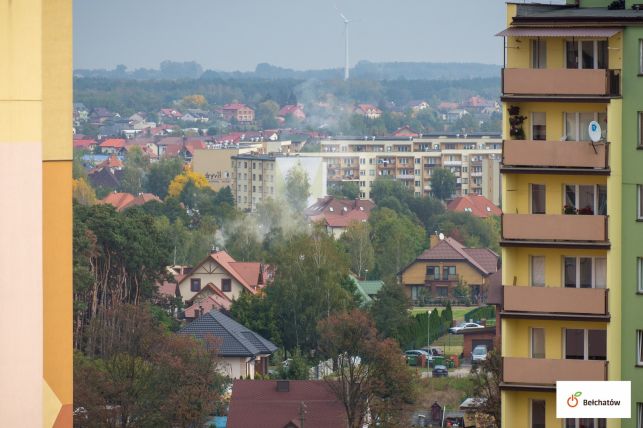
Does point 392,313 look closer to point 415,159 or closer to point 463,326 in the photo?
point 463,326

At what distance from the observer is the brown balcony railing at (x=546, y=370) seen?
15.8 metres

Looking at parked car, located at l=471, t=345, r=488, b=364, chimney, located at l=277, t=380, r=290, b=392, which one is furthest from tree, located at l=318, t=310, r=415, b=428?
parked car, located at l=471, t=345, r=488, b=364

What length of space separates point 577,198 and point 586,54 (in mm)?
1081

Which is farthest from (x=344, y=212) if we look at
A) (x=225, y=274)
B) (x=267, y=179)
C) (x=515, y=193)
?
(x=515, y=193)

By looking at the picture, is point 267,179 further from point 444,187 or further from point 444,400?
point 444,400

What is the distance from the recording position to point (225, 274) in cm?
7044

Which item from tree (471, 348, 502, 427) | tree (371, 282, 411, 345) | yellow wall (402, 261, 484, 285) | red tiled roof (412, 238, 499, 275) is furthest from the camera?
red tiled roof (412, 238, 499, 275)

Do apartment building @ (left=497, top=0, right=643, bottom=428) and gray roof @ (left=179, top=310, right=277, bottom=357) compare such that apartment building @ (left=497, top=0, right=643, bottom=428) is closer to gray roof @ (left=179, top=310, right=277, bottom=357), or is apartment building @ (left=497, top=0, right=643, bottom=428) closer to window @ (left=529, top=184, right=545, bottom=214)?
window @ (left=529, top=184, right=545, bottom=214)

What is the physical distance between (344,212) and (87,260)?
4699cm

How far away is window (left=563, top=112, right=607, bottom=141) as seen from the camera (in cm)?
1619

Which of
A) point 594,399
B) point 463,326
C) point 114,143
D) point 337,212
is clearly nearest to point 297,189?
point 337,212

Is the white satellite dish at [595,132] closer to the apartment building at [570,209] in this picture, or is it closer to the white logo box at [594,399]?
the apartment building at [570,209]

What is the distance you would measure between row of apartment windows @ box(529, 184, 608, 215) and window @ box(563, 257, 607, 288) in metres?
0.36

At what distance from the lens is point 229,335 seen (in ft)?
175
